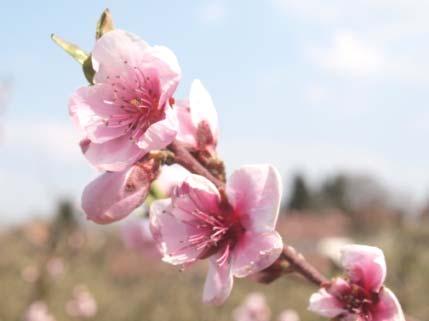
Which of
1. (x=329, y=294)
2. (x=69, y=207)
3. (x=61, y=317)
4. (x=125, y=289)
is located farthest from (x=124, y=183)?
(x=125, y=289)

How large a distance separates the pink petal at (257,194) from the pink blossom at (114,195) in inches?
6.3

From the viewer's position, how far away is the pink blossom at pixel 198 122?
1307mm

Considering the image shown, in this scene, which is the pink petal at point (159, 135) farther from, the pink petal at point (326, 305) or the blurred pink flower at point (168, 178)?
the pink petal at point (326, 305)

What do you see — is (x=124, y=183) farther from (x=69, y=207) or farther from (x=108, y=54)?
(x=69, y=207)

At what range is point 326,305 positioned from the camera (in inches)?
47.1

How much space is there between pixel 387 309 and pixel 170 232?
0.40m

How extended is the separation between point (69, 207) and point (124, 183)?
1045cm

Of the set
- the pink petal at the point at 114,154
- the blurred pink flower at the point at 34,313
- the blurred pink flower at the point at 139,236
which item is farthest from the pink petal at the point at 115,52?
the blurred pink flower at the point at 34,313

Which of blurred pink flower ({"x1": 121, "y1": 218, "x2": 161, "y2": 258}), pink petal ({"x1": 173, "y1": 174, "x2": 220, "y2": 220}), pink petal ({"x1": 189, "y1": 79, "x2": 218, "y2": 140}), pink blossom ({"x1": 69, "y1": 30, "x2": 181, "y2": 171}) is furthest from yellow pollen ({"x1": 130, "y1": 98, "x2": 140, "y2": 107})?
blurred pink flower ({"x1": 121, "y1": 218, "x2": 161, "y2": 258})

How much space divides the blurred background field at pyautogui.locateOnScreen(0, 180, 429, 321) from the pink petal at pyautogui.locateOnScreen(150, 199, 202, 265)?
1.38 m

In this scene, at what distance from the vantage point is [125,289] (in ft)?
45.3

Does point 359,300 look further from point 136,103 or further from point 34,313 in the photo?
point 34,313

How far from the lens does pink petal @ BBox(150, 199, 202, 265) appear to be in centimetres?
124

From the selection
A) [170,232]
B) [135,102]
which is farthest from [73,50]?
[170,232]
